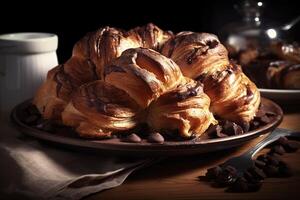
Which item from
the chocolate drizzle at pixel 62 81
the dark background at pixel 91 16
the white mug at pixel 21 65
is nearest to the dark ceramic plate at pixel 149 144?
the chocolate drizzle at pixel 62 81

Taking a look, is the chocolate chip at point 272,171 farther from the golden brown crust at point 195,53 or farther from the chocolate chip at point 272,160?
the golden brown crust at point 195,53

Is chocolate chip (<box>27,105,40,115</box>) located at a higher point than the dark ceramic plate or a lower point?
lower

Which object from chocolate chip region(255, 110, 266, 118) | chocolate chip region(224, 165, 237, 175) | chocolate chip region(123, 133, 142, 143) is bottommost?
chocolate chip region(224, 165, 237, 175)

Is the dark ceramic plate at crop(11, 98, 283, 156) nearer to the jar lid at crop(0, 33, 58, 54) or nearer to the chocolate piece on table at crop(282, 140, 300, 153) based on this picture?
the chocolate piece on table at crop(282, 140, 300, 153)

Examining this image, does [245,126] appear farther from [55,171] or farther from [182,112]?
[55,171]

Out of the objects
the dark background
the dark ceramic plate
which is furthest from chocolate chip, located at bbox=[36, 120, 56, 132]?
the dark background

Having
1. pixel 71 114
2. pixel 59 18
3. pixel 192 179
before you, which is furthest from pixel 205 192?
→ pixel 59 18

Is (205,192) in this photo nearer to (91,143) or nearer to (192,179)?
(192,179)
